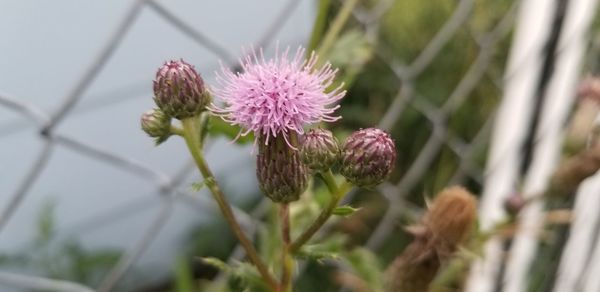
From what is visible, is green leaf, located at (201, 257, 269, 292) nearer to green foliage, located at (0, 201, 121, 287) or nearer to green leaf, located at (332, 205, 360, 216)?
green leaf, located at (332, 205, 360, 216)

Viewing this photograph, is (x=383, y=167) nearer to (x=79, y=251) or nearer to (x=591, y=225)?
(x=591, y=225)

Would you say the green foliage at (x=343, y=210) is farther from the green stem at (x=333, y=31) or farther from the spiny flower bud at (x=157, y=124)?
the green stem at (x=333, y=31)

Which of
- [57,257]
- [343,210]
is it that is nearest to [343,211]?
[343,210]

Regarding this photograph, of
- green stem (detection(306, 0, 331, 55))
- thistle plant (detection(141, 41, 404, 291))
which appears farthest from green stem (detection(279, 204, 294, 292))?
green stem (detection(306, 0, 331, 55))

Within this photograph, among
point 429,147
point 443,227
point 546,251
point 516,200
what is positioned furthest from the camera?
point 429,147

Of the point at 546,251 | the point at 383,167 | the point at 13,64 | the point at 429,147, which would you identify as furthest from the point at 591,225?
the point at 13,64

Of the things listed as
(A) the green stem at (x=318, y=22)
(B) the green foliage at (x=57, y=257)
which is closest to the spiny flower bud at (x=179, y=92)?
(A) the green stem at (x=318, y=22)
